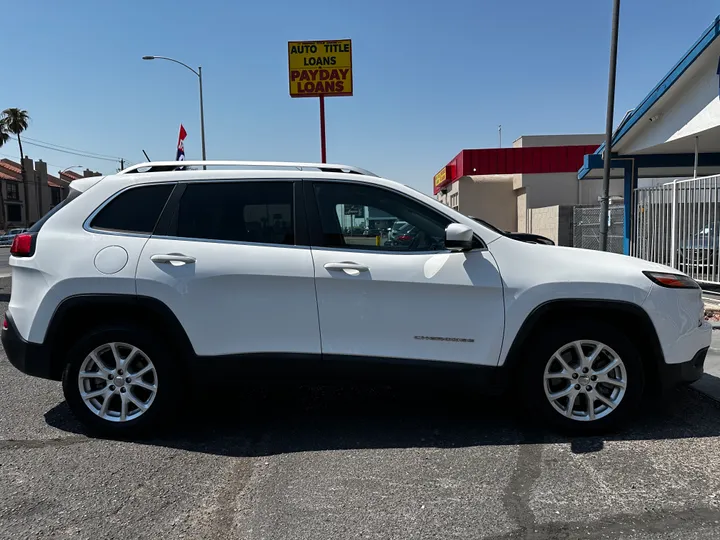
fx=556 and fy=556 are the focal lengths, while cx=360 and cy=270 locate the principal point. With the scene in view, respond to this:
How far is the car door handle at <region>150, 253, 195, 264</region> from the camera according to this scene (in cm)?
382

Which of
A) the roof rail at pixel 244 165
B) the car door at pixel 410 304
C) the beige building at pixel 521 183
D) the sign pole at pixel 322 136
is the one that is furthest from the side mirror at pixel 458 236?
the beige building at pixel 521 183

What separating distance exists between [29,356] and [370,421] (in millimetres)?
2495

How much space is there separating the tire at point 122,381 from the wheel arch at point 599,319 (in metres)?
2.38

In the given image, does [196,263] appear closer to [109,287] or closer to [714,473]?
[109,287]

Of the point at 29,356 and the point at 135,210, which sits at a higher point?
the point at 135,210

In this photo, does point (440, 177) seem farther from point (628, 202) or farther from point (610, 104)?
point (610, 104)

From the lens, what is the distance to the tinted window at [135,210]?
4.00m

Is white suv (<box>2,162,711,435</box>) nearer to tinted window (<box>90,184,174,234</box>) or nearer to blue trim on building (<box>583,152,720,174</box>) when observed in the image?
tinted window (<box>90,184,174,234</box>)

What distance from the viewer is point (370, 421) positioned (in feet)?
13.9

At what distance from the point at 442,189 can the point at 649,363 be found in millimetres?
33116

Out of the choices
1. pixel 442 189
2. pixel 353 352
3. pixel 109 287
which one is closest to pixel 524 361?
pixel 353 352

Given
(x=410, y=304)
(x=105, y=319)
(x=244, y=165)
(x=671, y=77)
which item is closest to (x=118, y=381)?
(x=105, y=319)

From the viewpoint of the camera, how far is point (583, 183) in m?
27.1

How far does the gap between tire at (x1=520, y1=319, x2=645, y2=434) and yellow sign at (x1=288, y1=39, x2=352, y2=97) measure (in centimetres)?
808
